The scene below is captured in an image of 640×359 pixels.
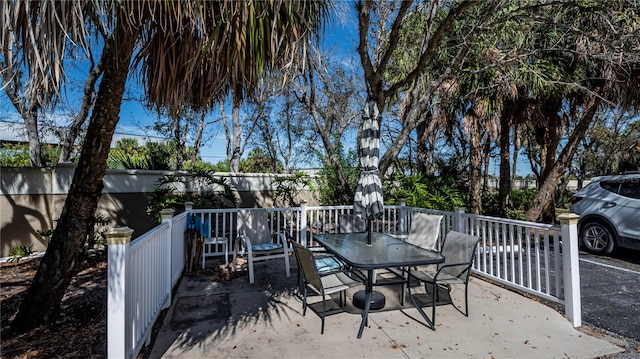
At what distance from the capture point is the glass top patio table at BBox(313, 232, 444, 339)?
318 centimetres

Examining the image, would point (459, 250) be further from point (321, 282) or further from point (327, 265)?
point (321, 282)

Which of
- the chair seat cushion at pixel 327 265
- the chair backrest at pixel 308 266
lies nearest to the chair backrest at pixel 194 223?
the chair seat cushion at pixel 327 265

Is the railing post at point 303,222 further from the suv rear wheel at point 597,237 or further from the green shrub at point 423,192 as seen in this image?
the suv rear wheel at point 597,237

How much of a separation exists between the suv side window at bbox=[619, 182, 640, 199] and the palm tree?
257 inches

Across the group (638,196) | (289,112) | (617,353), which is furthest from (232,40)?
(289,112)

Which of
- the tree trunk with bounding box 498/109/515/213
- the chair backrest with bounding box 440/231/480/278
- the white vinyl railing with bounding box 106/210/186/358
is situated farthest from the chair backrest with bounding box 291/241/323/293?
the tree trunk with bounding box 498/109/515/213

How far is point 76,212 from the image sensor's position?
329 centimetres

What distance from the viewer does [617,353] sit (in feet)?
9.19

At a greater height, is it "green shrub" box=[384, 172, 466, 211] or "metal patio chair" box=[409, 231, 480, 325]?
"green shrub" box=[384, 172, 466, 211]

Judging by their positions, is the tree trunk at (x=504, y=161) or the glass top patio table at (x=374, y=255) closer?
the glass top patio table at (x=374, y=255)

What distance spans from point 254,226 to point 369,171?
89.4 inches

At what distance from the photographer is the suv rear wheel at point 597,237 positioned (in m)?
6.20

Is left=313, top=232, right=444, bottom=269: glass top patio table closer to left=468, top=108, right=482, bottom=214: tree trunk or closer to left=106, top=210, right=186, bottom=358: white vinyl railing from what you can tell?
left=106, top=210, right=186, bottom=358: white vinyl railing

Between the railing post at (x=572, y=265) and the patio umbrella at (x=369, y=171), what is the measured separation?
1986 mm
